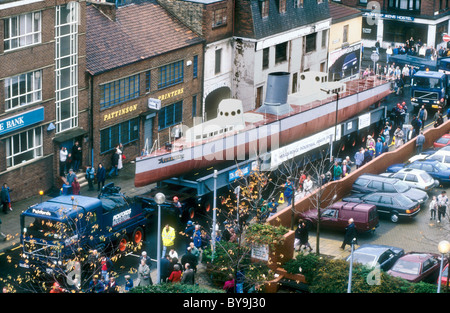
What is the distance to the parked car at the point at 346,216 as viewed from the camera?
37281 mm

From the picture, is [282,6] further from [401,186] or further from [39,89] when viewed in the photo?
[39,89]

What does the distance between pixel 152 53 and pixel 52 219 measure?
1976 cm

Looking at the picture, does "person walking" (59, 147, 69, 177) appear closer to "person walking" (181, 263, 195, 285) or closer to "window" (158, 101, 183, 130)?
"window" (158, 101, 183, 130)

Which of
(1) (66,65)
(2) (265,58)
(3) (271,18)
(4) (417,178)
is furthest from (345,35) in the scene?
(1) (66,65)

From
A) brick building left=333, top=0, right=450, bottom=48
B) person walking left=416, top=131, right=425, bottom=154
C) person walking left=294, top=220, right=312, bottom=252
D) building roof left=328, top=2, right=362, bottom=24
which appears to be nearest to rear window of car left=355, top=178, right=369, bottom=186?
person walking left=294, top=220, right=312, bottom=252

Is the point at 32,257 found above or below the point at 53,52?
below

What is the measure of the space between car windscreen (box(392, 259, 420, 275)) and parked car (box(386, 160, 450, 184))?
15331mm

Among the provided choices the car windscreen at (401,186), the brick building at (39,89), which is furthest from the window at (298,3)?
the car windscreen at (401,186)

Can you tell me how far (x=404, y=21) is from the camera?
80.8 meters

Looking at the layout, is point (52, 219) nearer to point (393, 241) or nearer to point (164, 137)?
point (393, 241)

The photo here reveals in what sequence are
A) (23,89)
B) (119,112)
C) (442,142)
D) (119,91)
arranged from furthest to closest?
(442,142)
(119,112)
(119,91)
(23,89)

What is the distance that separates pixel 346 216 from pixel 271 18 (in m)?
22.6

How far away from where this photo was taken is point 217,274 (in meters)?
31.6
